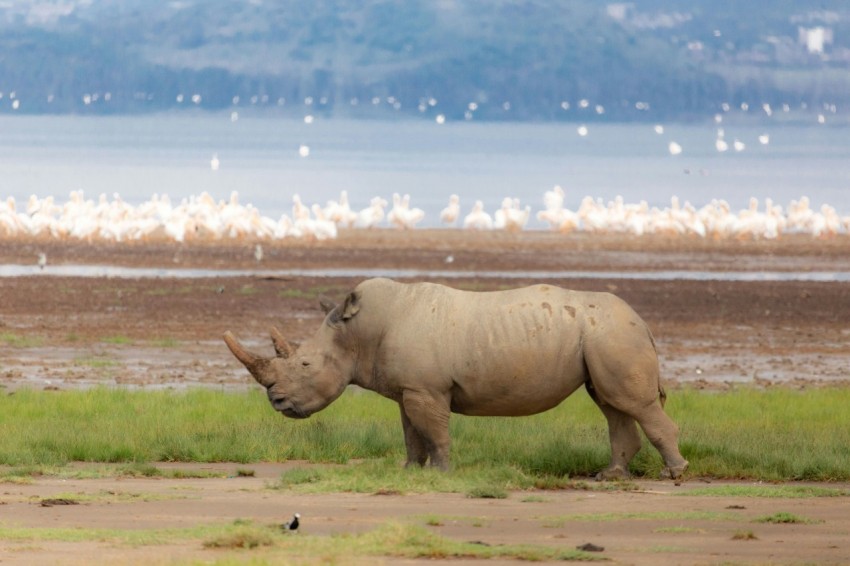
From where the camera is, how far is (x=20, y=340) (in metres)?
21.3

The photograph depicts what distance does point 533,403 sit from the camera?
41.0 feet

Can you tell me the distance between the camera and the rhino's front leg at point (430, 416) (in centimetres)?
1225

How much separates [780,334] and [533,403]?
1166 cm

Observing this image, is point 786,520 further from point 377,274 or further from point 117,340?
point 377,274

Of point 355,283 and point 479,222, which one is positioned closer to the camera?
point 355,283

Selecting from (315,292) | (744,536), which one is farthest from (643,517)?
(315,292)

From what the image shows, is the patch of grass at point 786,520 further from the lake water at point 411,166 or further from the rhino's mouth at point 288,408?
the lake water at point 411,166

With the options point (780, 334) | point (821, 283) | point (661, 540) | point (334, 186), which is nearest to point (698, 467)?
point (661, 540)

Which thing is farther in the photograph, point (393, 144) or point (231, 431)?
point (393, 144)

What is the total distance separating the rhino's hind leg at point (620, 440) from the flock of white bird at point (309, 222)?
2647 centimetres

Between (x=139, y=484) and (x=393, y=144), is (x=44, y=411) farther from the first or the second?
(x=393, y=144)

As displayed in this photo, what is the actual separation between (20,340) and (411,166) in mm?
87132

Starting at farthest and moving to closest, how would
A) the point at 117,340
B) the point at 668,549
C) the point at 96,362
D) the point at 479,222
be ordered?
the point at 479,222 → the point at 117,340 → the point at 96,362 → the point at 668,549

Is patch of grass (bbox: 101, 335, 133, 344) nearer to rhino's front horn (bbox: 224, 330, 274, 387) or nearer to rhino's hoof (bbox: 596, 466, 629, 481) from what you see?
rhino's front horn (bbox: 224, 330, 274, 387)
